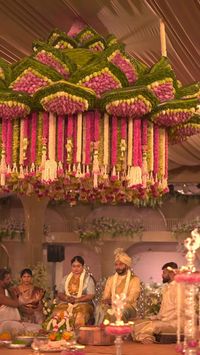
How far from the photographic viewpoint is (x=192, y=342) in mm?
3320

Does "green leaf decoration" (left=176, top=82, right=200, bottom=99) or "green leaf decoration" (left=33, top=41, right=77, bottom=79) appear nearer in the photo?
"green leaf decoration" (left=33, top=41, right=77, bottom=79)

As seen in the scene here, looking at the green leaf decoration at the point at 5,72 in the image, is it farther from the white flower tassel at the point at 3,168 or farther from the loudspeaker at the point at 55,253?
the loudspeaker at the point at 55,253

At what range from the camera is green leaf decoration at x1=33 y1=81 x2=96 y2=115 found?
10.3 ft

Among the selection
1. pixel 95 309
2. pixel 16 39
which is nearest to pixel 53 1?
pixel 16 39

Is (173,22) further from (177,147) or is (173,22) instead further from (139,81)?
(177,147)

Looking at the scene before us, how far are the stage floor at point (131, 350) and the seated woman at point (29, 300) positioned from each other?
4.78ft

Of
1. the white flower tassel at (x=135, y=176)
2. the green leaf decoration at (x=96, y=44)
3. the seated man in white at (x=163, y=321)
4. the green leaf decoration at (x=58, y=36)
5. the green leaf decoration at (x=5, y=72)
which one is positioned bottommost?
the seated man in white at (x=163, y=321)

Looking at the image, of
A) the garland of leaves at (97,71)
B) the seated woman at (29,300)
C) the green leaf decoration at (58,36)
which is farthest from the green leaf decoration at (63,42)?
the seated woman at (29,300)

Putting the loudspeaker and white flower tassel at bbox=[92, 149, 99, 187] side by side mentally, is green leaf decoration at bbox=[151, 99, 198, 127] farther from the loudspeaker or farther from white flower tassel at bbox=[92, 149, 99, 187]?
the loudspeaker

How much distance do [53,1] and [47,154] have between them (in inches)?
35.9

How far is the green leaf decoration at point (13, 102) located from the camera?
3.28m

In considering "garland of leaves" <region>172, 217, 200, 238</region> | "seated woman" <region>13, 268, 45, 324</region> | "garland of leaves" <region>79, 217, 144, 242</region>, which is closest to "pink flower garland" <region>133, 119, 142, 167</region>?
"seated woman" <region>13, 268, 45, 324</region>

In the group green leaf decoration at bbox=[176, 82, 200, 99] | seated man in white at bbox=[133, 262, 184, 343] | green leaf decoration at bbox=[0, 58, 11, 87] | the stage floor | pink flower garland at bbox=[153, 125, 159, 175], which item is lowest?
the stage floor

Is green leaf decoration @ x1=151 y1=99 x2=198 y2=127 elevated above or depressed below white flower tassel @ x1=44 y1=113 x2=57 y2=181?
above
